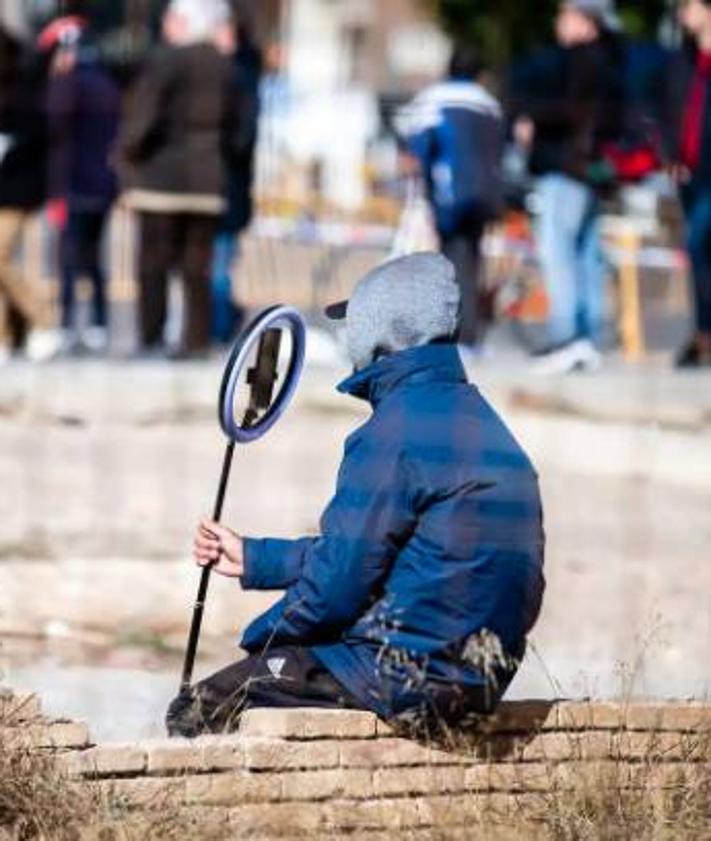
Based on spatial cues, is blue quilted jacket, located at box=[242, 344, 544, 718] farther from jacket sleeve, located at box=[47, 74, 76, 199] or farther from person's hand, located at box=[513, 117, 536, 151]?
jacket sleeve, located at box=[47, 74, 76, 199]

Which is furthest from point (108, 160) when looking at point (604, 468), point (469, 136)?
point (604, 468)

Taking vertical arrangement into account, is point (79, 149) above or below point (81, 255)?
above

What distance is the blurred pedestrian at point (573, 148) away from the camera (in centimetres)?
1338

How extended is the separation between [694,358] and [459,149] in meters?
1.48

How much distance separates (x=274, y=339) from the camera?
6.31 metres

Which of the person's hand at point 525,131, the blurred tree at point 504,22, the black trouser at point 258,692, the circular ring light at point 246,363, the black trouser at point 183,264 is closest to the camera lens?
the black trouser at point 258,692

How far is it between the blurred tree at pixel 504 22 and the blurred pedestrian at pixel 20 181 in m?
7.97

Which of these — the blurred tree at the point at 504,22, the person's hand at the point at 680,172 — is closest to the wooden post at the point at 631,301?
the person's hand at the point at 680,172

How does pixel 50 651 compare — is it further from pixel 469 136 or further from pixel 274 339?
pixel 469 136

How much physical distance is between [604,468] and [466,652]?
5.60 m

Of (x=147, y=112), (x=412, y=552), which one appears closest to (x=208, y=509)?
(x=147, y=112)

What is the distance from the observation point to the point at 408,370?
5.85 metres

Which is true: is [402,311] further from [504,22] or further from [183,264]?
[504,22]

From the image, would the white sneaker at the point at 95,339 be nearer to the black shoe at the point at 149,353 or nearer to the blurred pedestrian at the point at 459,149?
the black shoe at the point at 149,353
